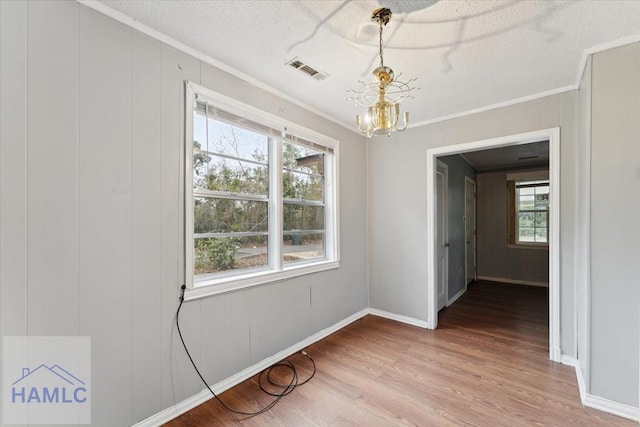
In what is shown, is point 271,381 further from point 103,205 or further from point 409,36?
point 409,36

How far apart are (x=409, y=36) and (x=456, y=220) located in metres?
3.49

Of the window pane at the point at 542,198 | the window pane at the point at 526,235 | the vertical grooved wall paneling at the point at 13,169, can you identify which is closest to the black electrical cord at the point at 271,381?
the vertical grooved wall paneling at the point at 13,169

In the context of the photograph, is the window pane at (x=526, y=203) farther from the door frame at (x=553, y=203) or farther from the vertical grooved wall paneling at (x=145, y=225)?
the vertical grooved wall paneling at (x=145, y=225)

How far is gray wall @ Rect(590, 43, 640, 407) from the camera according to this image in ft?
6.05

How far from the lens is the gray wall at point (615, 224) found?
1.84m

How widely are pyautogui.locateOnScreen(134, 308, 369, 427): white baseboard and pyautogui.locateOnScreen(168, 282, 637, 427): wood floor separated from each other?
0.16 ft

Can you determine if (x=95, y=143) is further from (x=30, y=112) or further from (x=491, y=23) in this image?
(x=491, y=23)

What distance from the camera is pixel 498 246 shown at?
5973 millimetres

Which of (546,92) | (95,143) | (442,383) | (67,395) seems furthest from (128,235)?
(546,92)

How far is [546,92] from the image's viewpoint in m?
2.64

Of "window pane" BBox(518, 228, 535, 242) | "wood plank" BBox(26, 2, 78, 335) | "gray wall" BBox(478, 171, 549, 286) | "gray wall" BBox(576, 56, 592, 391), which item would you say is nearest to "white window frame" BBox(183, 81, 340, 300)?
"wood plank" BBox(26, 2, 78, 335)

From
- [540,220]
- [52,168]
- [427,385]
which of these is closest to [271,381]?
[427,385]

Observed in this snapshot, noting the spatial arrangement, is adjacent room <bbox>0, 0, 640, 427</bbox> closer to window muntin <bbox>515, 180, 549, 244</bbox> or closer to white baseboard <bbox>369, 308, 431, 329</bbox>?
white baseboard <bbox>369, 308, 431, 329</bbox>

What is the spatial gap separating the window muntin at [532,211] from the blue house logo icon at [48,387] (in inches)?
270
